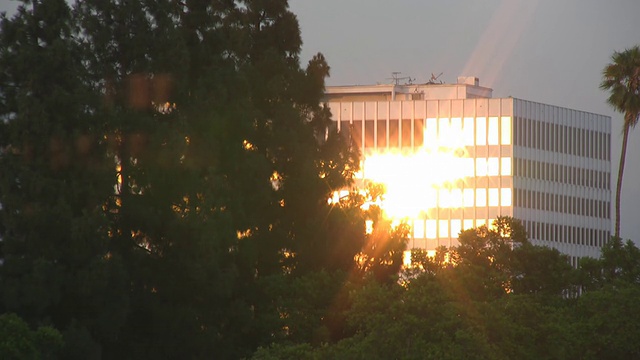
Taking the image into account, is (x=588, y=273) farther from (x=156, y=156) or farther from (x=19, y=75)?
(x=19, y=75)

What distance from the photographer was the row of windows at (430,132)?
182875 millimetres

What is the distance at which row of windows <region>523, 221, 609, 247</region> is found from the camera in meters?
187

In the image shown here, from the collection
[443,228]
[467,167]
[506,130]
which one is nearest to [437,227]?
[443,228]

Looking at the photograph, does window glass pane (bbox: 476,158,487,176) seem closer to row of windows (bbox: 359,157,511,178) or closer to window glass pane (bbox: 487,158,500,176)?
row of windows (bbox: 359,157,511,178)

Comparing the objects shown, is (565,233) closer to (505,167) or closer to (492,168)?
(505,167)

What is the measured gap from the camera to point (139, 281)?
73812 millimetres

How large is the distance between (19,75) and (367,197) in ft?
60.9

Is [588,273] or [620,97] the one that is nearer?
[588,273]

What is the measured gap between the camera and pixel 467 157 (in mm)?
183750

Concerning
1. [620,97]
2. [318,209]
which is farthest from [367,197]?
[620,97]

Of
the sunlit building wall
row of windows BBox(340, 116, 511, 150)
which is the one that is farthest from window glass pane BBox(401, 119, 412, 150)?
the sunlit building wall

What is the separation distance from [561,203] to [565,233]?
3.59 meters

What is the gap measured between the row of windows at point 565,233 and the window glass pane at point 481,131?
31.1 feet

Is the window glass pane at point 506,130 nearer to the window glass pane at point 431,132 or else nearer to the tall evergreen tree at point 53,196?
the window glass pane at point 431,132
